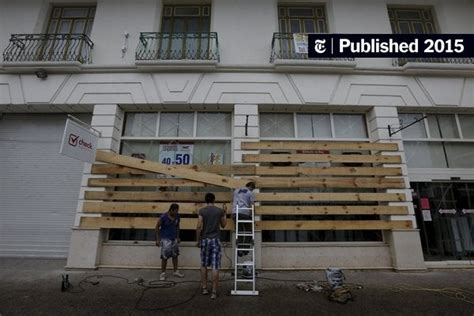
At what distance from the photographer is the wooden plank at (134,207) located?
23.5 ft

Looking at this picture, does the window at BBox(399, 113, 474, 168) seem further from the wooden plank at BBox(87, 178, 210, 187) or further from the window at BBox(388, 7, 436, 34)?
the wooden plank at BBox(87, 178, 210, 187)

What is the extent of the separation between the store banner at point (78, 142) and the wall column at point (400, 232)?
337 inches

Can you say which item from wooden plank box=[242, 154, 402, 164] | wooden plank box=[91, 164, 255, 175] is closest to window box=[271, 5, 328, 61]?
wooden plank box=[242, 154, 402, 164]

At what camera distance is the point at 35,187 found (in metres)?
8.13

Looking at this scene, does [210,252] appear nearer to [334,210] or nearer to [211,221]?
[211,221]

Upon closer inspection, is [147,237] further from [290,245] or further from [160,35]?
→ [160,35]

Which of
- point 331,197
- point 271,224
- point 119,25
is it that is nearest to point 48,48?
point 119,25

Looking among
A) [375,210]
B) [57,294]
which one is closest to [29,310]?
[57,294]

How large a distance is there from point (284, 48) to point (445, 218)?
24.4 ft

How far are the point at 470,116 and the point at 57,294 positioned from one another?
12738mm

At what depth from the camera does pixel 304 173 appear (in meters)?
7.50

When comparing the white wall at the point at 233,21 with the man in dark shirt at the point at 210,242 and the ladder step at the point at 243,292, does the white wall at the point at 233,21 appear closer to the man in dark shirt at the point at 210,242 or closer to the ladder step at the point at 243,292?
the man in dark shirt at the point at 210,242

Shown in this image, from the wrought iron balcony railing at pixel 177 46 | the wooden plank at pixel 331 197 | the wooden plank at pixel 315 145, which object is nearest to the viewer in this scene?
the wooden plank at pixel 331 197

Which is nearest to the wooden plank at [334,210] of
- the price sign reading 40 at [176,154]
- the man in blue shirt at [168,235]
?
the man in blue shirt at [168,235]
